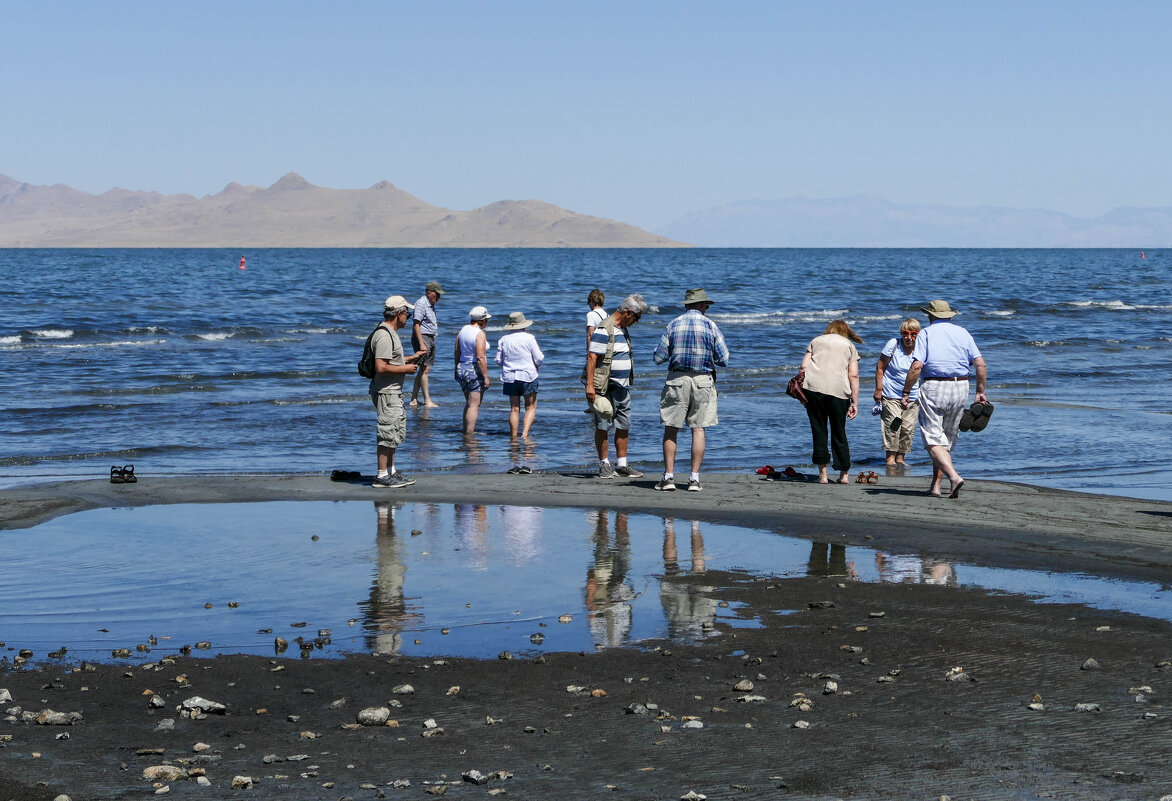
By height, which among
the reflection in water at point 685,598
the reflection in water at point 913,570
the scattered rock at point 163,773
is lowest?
the scattered rock at point 163,773

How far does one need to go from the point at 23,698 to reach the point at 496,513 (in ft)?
16.9

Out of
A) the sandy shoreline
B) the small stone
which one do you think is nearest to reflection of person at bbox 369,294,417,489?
the sandy shoreline

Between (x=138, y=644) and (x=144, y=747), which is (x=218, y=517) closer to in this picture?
(x=138, y=644)

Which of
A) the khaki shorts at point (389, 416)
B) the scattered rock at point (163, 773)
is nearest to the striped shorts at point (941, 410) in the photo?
the khaki shorts at point (389, 416)

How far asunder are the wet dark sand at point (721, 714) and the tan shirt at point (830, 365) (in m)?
3.75

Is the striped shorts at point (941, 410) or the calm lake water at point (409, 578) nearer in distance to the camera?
the calm lake water at point (409, 578)

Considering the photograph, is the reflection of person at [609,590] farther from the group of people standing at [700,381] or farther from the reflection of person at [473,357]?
the reflection of person at [473,357]

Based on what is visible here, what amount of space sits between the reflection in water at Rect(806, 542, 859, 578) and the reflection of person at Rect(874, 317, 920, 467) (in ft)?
15.4

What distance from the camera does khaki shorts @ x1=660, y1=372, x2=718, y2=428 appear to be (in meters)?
11.0

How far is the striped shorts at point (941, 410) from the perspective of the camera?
10352 millimetres

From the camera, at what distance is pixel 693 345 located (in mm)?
10820

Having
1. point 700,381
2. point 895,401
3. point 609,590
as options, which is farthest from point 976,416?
point 609,590

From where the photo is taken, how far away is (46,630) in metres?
6.70

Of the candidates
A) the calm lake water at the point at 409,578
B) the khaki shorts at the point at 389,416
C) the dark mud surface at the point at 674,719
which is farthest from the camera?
the khaki shorts at the point at 389,416
